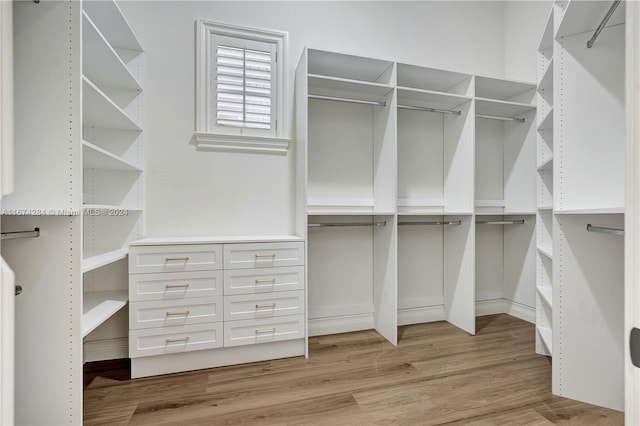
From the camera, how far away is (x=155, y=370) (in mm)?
1980

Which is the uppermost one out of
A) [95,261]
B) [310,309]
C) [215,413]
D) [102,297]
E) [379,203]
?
[379,203]

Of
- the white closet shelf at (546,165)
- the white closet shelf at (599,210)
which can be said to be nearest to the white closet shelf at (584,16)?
the white closet shelf at (546,165)

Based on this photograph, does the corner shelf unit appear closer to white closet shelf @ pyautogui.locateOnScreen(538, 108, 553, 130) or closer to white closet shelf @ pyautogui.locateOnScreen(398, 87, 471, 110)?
white closet shelf @ pyautogui.locateOnScreen(398, 87, 471, 110)

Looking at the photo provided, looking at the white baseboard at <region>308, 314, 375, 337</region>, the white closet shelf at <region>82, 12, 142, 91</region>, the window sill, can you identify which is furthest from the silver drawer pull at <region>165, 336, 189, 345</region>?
the white closet shelf at <region>82, 12, 142, 91</region>

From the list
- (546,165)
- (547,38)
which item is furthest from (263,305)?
(547,38)

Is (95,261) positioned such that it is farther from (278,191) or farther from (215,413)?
(278,191)

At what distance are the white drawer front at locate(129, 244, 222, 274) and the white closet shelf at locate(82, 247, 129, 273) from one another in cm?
11

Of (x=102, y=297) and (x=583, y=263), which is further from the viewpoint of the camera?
(x=102, y=297)

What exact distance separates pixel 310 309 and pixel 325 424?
1132mm

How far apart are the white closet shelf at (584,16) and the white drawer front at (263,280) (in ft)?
6.68

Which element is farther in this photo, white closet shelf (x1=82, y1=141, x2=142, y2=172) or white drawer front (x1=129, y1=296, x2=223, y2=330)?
white drawer front (x1=129, y1=296, x2=223, y2=330)

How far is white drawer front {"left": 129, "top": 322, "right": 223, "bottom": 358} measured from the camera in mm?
1931

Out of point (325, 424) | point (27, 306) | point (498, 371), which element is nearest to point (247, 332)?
point (325, 424)

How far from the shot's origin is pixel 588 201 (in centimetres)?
165
